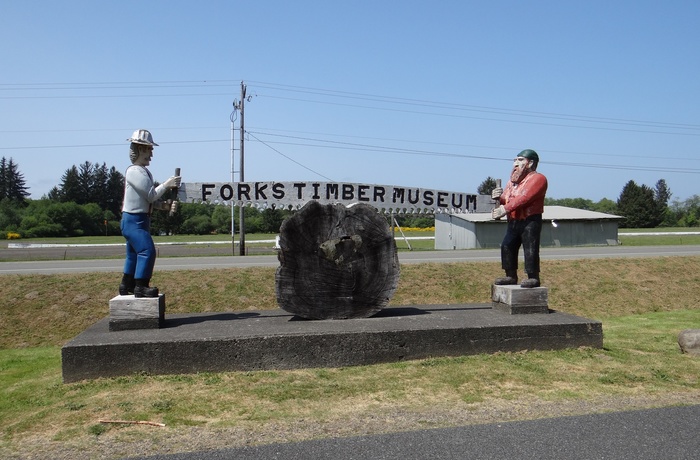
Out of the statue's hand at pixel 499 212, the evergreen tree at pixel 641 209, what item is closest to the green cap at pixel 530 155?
the statue's hand at pixel 499 212

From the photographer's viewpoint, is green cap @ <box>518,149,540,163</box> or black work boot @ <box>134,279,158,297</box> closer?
black work boot @ <box>134,279,158,297</box>

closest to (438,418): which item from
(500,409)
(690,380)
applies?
(500,409)

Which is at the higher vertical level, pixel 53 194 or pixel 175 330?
pixel 53 194

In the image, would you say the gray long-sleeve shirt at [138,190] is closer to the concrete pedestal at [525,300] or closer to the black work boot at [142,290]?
the black work boot at [142,290]

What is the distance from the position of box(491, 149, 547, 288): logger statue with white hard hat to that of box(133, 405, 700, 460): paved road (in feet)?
11.4

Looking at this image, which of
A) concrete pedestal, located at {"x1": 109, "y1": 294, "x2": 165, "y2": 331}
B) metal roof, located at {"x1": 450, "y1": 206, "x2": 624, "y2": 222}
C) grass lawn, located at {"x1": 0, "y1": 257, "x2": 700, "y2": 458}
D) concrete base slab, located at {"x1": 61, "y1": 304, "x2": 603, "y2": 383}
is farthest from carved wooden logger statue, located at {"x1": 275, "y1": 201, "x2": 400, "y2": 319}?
metal roof, located at {"x1": 450, "y1": 206, "x2": 624, "y2": 222}

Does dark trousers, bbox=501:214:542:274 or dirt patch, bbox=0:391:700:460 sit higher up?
dark trousers, bbox=501:214:542:274

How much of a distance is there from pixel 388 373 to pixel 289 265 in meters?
1.97

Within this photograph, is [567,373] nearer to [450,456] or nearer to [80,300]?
[450,456]

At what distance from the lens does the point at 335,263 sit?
299 inches

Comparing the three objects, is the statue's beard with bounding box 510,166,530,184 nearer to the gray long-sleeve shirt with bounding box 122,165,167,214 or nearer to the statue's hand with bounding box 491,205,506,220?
the statue's hand with bounding box 491,205,506,220

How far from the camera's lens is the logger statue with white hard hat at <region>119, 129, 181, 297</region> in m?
7.12

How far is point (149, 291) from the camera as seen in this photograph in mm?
7156

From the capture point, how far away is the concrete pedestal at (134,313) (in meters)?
7.00
